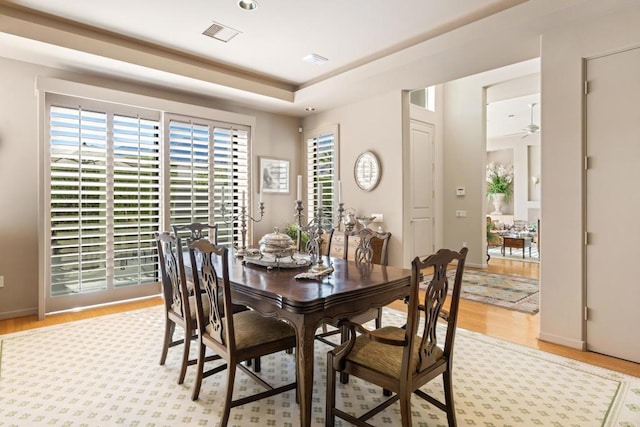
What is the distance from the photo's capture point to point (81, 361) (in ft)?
9.42

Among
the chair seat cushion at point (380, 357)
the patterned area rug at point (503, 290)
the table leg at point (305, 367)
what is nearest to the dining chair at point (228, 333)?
the table leg at point (305, 367)

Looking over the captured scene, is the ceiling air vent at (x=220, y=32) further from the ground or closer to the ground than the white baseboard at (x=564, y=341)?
further from the ground

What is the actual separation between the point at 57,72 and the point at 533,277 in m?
7.17

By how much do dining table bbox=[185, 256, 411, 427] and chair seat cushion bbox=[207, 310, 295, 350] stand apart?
0.50 feet

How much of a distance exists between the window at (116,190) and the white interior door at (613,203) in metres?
4.20

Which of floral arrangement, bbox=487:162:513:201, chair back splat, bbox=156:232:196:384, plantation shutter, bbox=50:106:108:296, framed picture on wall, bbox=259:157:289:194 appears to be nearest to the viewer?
chair back splat, bbox=156:232:196:384

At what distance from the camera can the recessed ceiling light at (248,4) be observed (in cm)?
314

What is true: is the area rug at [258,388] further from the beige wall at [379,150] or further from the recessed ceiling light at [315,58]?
the recessed ceiling light at [315,58]

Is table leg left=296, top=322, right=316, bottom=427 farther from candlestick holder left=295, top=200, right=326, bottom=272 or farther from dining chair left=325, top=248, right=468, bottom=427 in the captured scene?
candlestick holder left=295, top=200, right=326, bottom=272

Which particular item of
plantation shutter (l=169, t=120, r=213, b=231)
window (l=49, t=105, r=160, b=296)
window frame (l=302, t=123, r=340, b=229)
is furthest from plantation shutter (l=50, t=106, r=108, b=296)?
window frame (l=302, t=123, r=340, b=229)

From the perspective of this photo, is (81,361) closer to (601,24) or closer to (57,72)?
(57,72)

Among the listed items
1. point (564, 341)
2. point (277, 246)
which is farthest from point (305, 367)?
point (564, 341)

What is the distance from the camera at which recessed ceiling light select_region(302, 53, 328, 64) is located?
431 centimetres

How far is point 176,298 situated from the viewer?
8.98 feet
